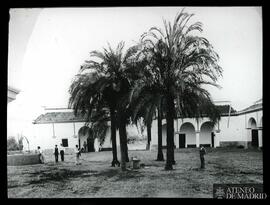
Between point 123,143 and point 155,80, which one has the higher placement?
point 155,80

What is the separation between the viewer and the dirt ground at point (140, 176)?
7977mm

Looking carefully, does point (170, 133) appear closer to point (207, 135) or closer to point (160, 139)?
point (160, 139)

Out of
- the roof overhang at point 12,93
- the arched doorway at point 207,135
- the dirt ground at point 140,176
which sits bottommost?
the dirt ground at point 140,176

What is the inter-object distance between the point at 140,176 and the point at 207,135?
5.93 ft

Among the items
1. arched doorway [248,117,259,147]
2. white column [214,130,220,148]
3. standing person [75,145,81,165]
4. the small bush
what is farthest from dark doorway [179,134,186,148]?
the small bush

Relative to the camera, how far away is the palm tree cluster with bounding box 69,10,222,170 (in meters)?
8.25

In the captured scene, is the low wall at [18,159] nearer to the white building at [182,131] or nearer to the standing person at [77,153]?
the white building at [182,131]

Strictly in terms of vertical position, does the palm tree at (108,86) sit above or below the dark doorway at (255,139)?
above

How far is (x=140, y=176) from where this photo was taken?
8.19 metres

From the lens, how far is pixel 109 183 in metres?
8.12

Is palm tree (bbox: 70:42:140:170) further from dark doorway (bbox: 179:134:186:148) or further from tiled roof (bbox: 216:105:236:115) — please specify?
tiled roof (bbox: 216:105:236:115)

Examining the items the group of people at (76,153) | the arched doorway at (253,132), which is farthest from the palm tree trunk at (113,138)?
the arched doorway at (253,132)

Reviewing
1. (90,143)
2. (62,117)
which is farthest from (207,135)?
(62,117)
